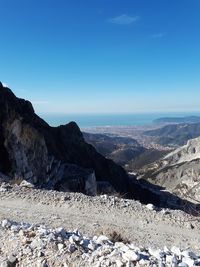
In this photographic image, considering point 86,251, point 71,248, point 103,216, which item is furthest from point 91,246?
point 103,216

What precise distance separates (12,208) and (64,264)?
690 cm

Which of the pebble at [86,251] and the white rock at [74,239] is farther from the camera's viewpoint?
the white rock at [74,239]

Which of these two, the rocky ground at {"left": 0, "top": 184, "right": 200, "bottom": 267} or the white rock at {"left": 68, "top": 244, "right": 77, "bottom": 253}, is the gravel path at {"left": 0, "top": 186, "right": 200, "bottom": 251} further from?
the white rock at {"left": 68, "top": 244, "right": 77, "bottom": 253}

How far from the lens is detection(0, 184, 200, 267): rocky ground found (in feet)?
25.4

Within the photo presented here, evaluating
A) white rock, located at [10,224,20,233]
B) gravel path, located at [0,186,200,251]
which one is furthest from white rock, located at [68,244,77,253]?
gravel path, located at [0,186,200,251]

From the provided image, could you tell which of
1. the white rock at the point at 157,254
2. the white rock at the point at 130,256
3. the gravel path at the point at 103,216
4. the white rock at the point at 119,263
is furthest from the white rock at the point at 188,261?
the gravel path at the point at 103,216

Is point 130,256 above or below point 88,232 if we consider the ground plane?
above

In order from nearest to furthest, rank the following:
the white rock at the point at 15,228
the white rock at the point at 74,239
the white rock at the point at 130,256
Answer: the white rock at the point at 130,256
the white rock at the point at 74,239
the white rock at the point at 15,228

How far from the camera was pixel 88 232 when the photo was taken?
1205cm

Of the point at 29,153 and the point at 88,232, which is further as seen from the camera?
the point at 29,153

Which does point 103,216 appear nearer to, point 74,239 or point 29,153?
point 74,239

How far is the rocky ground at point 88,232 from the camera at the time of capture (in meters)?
7.73

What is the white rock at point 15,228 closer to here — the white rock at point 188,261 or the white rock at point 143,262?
the white rock at point 143,262

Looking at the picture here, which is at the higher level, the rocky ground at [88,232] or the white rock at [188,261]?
the white rock at [188,261]
